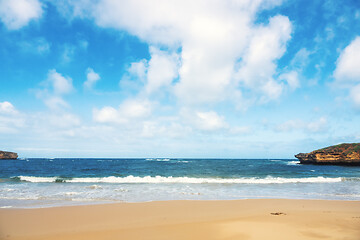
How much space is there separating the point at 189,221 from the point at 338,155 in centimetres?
6794

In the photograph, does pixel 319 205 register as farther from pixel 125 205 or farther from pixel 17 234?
pixel 17 234

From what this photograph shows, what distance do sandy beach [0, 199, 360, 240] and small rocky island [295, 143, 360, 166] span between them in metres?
58.5

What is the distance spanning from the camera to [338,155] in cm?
5872

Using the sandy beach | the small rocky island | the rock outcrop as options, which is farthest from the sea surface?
the rock outcrop

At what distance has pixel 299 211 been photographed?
9.50 meters

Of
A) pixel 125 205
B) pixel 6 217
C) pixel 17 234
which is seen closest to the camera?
pixel 17 234

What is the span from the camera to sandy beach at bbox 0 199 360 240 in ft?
21.6

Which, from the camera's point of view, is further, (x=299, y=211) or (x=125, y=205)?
(x=125, y=205)

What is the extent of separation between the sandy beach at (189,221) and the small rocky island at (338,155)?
192 feet

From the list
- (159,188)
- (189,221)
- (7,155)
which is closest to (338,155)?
(159,188)

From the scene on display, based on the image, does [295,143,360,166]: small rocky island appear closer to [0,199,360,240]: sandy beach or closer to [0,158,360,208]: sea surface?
[0,158,360,208]: sea surface

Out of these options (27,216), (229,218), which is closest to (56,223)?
(27,216)

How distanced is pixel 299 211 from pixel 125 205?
332 inches

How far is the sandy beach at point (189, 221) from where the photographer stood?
6.58 metres
